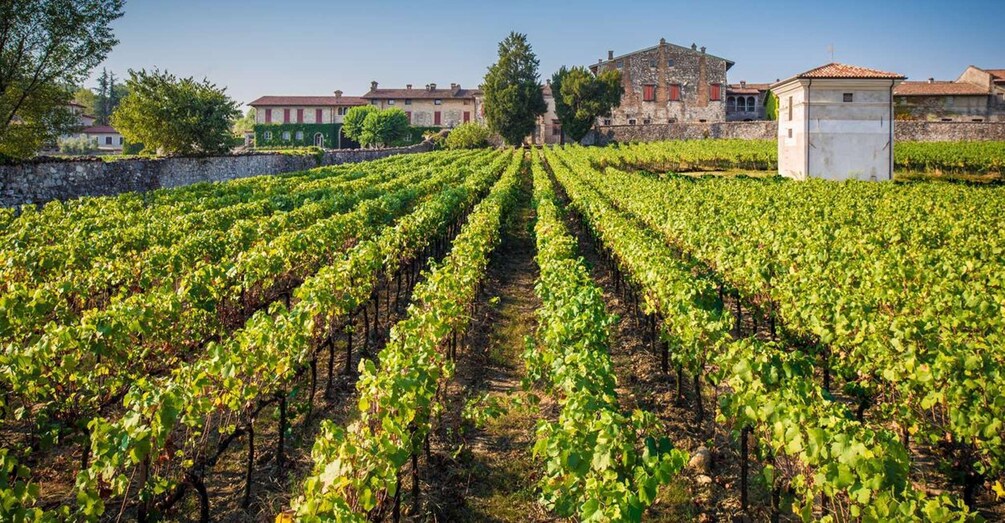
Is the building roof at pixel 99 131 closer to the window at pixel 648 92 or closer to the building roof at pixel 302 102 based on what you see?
the building roof at pixel 302 102

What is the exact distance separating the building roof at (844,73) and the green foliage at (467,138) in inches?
1466

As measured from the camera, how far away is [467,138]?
213ft

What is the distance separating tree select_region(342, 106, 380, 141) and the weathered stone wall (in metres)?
22.9

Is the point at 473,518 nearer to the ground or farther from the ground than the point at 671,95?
nearer to the ground

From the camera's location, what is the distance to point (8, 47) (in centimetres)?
2594

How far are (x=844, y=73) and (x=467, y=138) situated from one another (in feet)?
127

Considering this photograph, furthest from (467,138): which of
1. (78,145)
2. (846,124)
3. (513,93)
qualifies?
(78,145)

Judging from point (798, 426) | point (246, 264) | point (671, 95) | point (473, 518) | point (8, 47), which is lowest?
point (473, 518)

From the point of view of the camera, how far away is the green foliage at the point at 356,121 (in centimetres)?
6869

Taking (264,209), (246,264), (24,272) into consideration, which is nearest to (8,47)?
(264,209)

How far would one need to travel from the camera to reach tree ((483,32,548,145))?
2586 inches

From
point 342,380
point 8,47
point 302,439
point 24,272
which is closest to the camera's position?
point 302,439

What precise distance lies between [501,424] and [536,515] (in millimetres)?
1755

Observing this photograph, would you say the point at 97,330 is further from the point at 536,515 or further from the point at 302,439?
the point at 536,515
